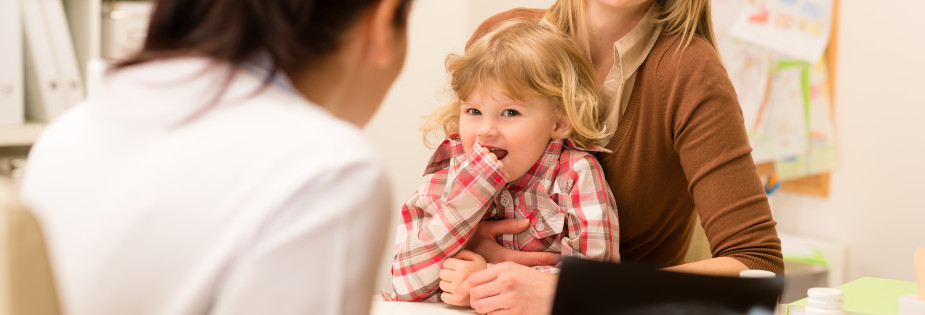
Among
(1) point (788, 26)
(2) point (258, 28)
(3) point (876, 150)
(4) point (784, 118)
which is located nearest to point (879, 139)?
(3) point (876, 150)

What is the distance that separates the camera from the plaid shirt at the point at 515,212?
135 cm

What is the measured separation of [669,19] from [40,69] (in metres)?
1.39

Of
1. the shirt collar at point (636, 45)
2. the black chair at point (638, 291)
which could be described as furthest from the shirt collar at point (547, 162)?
the black chair at point (638, 291)

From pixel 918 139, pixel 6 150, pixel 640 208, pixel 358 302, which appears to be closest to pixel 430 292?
pixel 640 208

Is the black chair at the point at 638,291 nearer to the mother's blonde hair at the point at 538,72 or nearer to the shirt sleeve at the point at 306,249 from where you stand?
the shirt sleeve at the point at 306,249

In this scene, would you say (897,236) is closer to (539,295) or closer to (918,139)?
(918,139)

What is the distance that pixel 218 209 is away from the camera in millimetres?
544

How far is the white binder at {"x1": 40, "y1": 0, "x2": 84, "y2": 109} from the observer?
77.4 inches

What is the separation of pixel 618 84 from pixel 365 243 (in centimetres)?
95

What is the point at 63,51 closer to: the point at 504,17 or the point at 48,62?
the point at 48,62

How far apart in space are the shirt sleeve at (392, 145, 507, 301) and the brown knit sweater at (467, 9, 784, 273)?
8.9 inches

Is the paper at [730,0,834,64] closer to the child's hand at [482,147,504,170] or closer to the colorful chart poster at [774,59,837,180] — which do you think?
→ the colorful chart poster at [774,59,837,180]

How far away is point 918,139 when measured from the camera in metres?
2.28

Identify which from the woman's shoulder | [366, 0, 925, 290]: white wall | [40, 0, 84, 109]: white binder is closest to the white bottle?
the woman's shoulder
